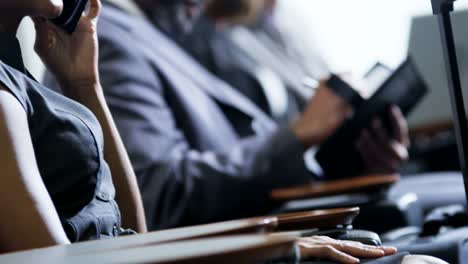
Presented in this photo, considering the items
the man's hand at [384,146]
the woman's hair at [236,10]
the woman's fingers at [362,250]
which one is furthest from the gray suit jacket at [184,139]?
the woman's fingers at [362,250]

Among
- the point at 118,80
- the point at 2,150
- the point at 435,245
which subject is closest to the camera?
the point at 2,150

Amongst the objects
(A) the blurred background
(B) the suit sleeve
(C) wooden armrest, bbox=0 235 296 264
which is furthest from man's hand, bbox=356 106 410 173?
(C) wooden armrest, bbox=0 235 296 264

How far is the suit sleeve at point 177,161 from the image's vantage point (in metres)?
2.90

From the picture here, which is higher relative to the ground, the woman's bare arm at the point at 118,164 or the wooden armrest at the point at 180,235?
the wooden armrest at the point at 180,235

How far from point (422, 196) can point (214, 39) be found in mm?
1407

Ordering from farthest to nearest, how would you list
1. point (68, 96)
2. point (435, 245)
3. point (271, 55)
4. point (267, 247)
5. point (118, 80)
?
point (271, 55)
point (118, 80)
point (435, 245)
point (68, 96)
point (267, 247)

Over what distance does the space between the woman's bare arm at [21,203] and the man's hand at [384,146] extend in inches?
89.4

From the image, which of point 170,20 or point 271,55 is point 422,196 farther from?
point 271,55

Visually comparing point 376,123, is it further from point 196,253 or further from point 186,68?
point 196,253

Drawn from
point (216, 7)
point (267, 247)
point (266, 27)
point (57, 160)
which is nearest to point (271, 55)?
point (266, 27)

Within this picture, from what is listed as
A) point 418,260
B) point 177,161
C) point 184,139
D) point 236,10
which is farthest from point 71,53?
point 236,10

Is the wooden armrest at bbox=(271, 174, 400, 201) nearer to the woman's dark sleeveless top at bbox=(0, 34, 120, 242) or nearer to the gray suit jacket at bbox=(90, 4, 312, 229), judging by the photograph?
the gray suit jacket at bbox=(90, 4, 312, 229)

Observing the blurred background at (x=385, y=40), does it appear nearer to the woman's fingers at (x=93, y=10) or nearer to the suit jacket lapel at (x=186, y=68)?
the suit jacket lapel at (x=186, y=68)

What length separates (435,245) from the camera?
1.51 meters
